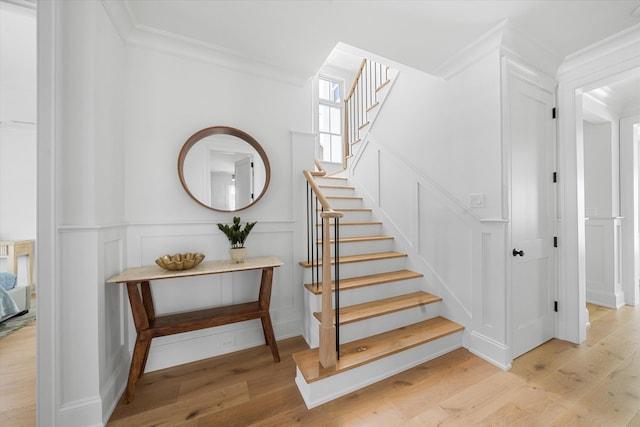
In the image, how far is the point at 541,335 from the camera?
82.1 inches

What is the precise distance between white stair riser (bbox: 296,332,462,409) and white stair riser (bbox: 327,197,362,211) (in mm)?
1818

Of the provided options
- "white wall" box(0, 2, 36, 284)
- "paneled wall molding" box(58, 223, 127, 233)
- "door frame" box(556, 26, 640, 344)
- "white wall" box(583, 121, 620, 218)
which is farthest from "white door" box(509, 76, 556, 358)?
"white wall" box(0, 2, 36, 284)

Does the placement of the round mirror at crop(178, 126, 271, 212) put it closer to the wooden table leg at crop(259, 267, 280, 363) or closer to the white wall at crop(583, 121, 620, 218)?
the wooden table leg at crop(259, 267, 280, 363)

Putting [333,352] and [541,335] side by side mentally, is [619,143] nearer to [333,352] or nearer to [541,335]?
[541,335]

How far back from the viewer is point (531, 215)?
2.00 meters

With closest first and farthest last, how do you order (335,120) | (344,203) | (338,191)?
(344,203) < (338,191) < (335,120)

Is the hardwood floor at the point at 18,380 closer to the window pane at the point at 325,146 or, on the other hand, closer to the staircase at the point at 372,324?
the staircase at the point at 372,324

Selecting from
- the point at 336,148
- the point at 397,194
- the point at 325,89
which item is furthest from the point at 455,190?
the point at 325,89

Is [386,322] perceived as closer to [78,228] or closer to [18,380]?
[78,228]

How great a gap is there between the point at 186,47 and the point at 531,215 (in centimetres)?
320

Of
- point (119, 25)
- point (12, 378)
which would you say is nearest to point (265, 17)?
point (119, 25)

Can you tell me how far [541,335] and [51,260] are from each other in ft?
11.6

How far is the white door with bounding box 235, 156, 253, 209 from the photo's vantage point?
2096mm

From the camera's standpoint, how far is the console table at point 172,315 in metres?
1.49
